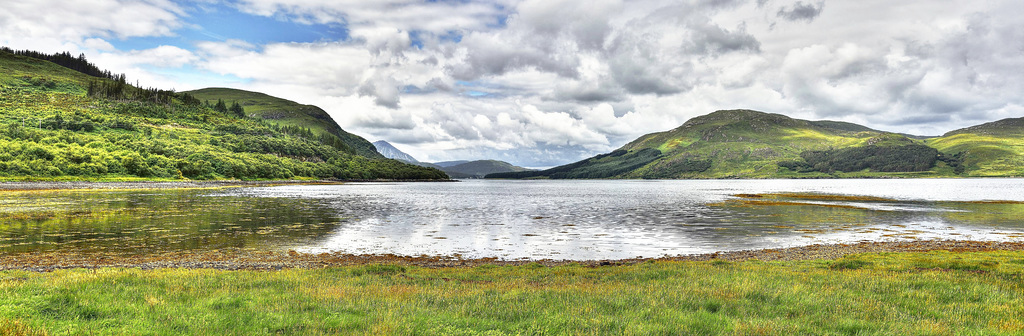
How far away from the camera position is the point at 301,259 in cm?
3192

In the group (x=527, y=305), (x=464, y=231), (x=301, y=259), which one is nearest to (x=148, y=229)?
(x=301, y=259)

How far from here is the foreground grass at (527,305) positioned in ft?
37.0

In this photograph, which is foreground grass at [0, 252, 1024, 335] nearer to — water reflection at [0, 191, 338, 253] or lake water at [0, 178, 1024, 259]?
lake water at [0, 178, 1024, 259]

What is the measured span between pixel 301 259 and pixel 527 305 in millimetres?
23529

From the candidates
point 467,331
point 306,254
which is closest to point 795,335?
point 467,331

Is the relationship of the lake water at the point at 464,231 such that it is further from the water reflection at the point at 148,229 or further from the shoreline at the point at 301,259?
the shoreline at the point at 301,259

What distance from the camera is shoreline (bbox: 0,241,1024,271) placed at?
27656 mm

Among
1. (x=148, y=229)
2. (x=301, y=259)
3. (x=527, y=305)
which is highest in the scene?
(x=527, y=305)

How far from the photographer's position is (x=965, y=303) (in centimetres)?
1410

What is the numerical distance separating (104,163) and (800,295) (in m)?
202

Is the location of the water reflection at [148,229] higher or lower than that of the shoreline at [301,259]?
lower

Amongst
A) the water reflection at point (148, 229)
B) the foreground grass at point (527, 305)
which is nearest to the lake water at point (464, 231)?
the water reflection at point (148, 229)

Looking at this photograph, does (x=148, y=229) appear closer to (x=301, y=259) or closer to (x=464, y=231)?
(x=301, y=259)

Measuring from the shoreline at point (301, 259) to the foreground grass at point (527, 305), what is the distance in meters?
9.98
